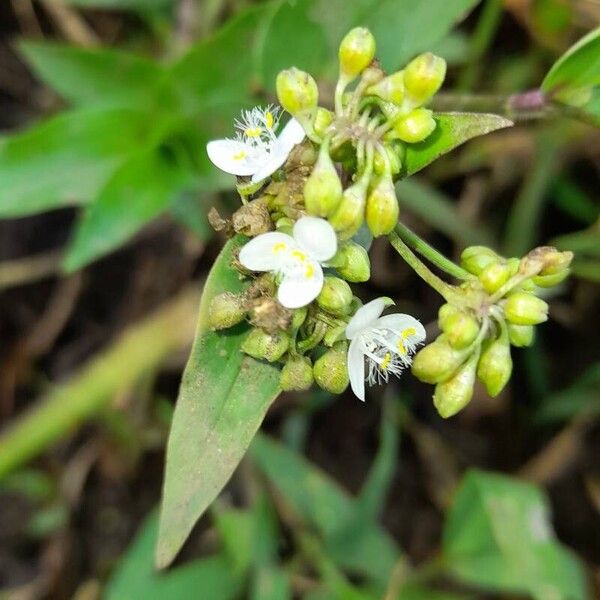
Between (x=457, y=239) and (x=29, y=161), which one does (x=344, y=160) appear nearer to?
(x=29, y=161)

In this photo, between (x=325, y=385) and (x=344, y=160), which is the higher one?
(x=344, y=160)

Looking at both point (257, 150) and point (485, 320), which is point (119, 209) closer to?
point (257, 150)

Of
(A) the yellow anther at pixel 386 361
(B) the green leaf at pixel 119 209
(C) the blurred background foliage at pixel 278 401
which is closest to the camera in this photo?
(A) the yellow anther at pixel 386 361

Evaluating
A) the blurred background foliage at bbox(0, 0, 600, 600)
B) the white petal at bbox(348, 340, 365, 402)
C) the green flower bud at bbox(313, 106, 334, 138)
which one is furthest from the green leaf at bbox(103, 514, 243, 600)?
the green flower bud at bbox(313, 106, 334, 138)

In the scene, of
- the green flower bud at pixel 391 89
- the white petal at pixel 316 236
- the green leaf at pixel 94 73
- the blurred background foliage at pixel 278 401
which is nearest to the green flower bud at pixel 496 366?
the white petal at pixel 316 236

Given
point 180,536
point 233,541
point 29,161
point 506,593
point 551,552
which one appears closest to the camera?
point 180,536

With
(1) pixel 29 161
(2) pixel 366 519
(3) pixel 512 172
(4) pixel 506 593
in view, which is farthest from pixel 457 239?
(1) pixel 29 161

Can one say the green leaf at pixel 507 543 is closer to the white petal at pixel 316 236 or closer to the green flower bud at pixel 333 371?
the green flower bud at pixel 333 371
